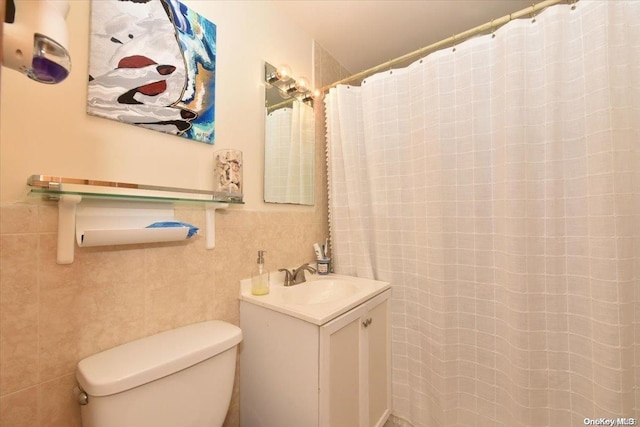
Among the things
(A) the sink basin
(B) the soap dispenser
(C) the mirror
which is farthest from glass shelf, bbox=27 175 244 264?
Result: (A) the sink basin

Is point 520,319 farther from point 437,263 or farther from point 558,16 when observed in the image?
point 558,16

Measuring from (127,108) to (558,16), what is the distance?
5.15 ft

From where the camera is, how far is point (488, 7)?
4.62 ft

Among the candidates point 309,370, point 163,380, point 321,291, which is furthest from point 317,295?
point 163,380

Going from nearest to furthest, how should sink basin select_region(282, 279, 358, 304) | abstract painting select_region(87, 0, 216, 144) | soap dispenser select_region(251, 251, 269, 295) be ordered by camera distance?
1. abstract painting select_region(87, 0, 216, 144)
2. soap dispenser select_region(251, 251, 269, 295)
3. sink basin select_region(282, 279, 358, 304)

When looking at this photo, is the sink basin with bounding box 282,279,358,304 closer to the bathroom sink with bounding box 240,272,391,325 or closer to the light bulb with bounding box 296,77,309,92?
the bathroom sink with bounding box 240,272,391,325

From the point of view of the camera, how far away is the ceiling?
1.38 metres

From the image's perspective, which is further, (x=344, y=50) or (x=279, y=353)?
(x=344, y=50)

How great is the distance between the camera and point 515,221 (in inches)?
40.5

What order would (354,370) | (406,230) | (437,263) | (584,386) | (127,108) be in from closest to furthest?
(127,108), (584,386), (354,370), (437,263), (406,230)

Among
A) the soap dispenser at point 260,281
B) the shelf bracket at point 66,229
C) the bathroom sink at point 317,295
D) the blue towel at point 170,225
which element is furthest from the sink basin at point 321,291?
the shelf bracket at point 66,229

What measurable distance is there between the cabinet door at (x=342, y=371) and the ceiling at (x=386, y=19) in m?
1.56

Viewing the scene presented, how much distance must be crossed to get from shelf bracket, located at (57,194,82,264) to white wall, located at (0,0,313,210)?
91 millimetres

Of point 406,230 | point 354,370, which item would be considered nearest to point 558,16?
point 406,230
